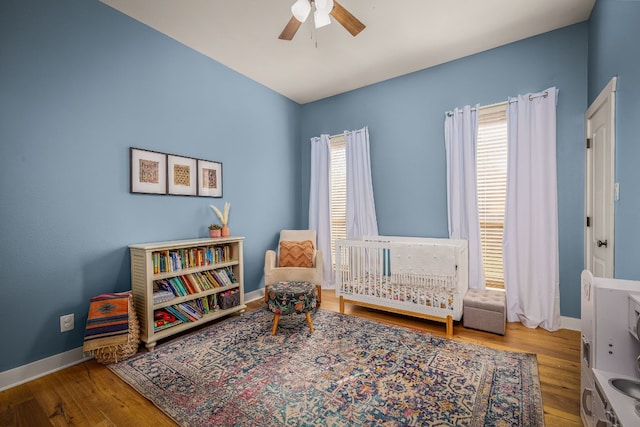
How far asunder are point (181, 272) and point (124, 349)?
27.6 inches

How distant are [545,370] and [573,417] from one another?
52cm

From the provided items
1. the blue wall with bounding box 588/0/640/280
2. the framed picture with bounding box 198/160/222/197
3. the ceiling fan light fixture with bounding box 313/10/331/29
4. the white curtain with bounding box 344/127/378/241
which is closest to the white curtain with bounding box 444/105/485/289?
the white curtain with bounding box 344/127/378/241

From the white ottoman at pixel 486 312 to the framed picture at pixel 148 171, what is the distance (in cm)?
319

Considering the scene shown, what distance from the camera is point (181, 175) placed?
2.91 meters

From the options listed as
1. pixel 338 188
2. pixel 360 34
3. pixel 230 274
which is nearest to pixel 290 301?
pixel 230 274

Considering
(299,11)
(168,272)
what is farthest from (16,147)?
(299,11)

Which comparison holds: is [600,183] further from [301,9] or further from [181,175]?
[181,175]

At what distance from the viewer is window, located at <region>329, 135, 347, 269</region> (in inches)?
162

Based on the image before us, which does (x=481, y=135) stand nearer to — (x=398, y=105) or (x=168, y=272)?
(x=398, y=105)

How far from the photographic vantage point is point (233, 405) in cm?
164

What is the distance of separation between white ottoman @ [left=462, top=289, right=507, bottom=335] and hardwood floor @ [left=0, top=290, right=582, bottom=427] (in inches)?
5.8

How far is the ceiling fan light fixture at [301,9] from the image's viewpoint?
185 centimetres

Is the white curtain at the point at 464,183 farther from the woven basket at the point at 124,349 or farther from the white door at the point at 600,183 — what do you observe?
the woven basket at the point at 124,349

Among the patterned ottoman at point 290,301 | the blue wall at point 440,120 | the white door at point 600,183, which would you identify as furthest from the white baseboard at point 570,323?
the patterned ottoman at point 290,301
